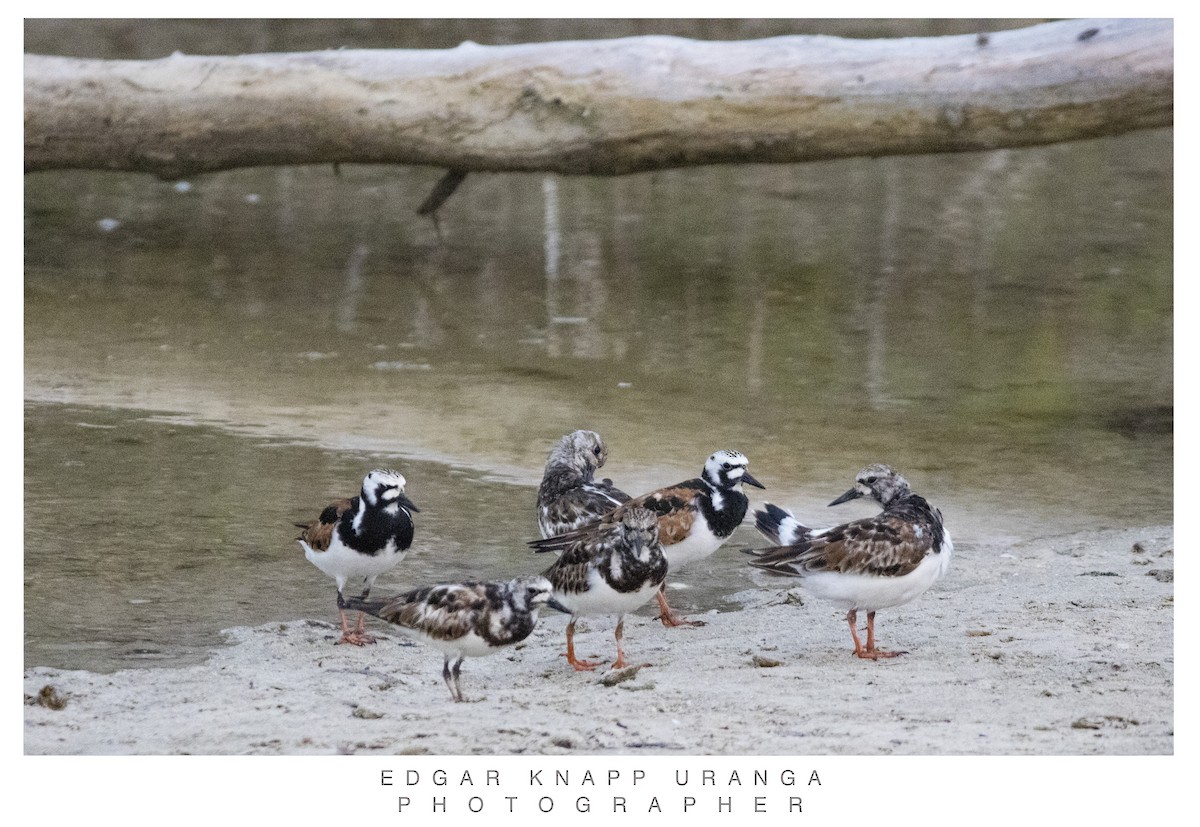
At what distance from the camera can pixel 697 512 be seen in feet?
22.1

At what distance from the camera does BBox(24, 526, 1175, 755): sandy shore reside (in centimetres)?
526

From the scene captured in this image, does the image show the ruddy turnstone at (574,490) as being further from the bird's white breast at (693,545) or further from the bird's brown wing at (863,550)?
the bird's brown wing at (863,550)

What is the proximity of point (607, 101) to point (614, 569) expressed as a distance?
20.4 feet

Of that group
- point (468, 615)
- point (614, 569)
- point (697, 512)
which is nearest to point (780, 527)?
point (697, 512)

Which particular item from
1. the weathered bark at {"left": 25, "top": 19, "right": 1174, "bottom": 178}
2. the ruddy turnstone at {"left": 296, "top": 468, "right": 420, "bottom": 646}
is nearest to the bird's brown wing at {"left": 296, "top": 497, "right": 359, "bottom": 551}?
the ruddy turnstone at {"left": 296, "top": 468, "right": 420, "bottom": 646}

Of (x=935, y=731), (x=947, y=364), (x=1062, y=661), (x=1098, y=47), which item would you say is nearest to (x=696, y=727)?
(x=935, y=731)

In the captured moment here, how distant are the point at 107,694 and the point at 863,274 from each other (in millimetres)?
8361

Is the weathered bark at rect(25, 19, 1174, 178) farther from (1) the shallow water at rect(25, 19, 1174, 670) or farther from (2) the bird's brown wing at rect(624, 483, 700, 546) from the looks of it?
(2) the bird's brown wing at rect(624, 483, 700, 546)

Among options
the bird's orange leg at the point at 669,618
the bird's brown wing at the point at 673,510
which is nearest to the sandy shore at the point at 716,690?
the bird's orange leg at the point at 669,618

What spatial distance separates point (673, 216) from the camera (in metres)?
14.4

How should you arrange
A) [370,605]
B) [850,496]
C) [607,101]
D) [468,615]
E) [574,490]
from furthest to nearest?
[607,101] < [574,490] < [850,496] < [370,605] < [468,615]

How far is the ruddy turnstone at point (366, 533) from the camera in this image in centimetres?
636

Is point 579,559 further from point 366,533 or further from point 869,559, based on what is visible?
point 869,559

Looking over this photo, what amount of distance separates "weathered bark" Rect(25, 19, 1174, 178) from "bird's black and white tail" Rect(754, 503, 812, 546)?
5511 mm
